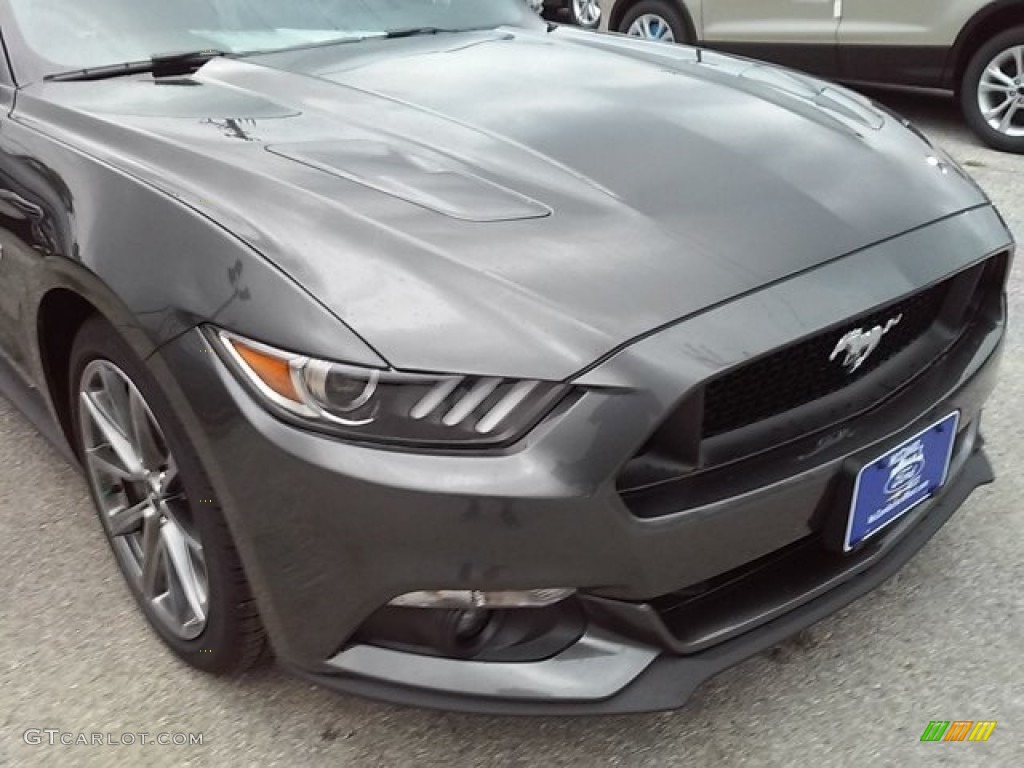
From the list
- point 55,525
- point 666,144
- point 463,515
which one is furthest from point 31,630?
point 666,144

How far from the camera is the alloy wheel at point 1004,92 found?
5348 mm

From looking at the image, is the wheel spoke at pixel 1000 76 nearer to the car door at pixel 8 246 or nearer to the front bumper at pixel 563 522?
the front bumper at pixel 563 522

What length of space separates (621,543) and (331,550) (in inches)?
17.3

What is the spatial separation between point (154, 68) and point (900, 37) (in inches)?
182

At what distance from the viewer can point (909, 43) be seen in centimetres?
561

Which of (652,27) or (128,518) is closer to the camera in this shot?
(128,518)

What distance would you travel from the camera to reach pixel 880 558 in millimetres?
1866

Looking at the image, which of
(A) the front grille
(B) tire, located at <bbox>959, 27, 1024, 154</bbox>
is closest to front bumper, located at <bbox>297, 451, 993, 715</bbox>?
(A) the front grille

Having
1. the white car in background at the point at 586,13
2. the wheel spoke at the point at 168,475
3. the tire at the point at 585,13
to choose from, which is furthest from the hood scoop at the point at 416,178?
the tire at the point at 585,13

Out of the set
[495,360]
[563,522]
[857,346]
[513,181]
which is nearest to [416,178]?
[513,181]

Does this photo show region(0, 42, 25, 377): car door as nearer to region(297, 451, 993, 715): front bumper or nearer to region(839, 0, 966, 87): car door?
region(297, 451, 993, 715): front bumper

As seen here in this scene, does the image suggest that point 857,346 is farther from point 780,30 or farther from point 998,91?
point 780,30

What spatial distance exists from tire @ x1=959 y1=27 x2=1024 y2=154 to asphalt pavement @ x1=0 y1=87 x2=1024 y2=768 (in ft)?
12.5

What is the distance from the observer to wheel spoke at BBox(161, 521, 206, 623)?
6.40 feet
